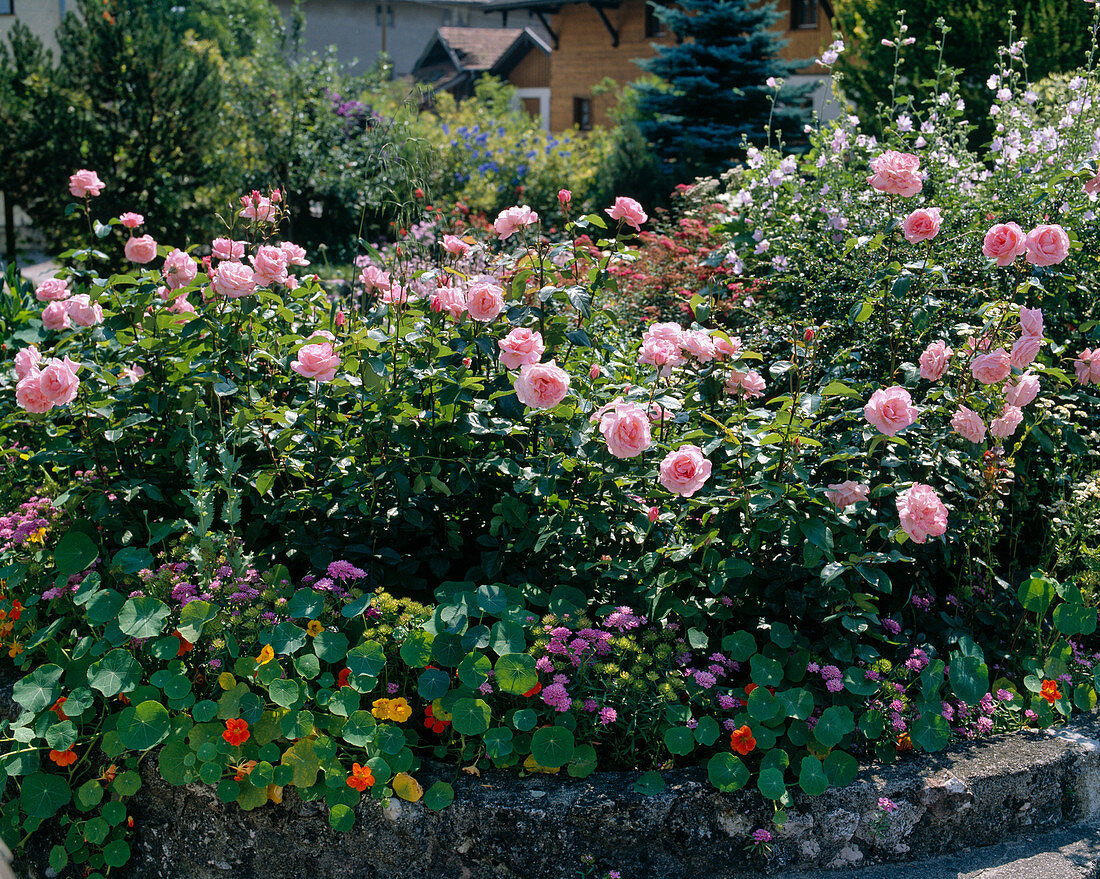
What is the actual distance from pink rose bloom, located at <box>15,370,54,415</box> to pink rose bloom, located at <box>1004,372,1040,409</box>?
266 centimetres

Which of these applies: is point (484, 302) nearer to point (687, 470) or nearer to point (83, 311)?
point (687, 470)

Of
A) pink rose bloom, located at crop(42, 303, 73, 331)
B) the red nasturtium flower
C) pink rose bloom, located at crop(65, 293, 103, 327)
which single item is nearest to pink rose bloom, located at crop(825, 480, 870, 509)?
the red nasturtium flower

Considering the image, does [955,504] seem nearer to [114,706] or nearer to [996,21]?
[114,706]

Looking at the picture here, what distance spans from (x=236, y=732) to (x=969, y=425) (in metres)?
2.03

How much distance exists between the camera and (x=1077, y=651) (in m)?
2.88

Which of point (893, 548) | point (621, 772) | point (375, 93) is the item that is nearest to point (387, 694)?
point (621, 772)

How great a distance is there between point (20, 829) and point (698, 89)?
→ 13.5 metres

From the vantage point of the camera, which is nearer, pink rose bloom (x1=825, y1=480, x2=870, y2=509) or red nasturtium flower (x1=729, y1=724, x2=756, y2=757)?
red nasturtium flower (x1=729, y1=724, x2=756, y2=757)

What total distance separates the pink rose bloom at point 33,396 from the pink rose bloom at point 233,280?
544mm

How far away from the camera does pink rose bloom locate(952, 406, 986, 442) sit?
2.43m

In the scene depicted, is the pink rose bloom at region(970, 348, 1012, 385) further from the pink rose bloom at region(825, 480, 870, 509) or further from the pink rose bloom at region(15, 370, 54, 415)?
the pink rose bloom at region(15, 370, 54, 415)

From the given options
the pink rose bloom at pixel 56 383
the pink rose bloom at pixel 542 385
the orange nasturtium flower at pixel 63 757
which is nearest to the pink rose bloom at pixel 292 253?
the pink rose bloom at pixel 56 383

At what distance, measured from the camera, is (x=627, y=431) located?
2.22 meters

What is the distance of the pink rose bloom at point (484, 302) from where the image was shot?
249 cm
